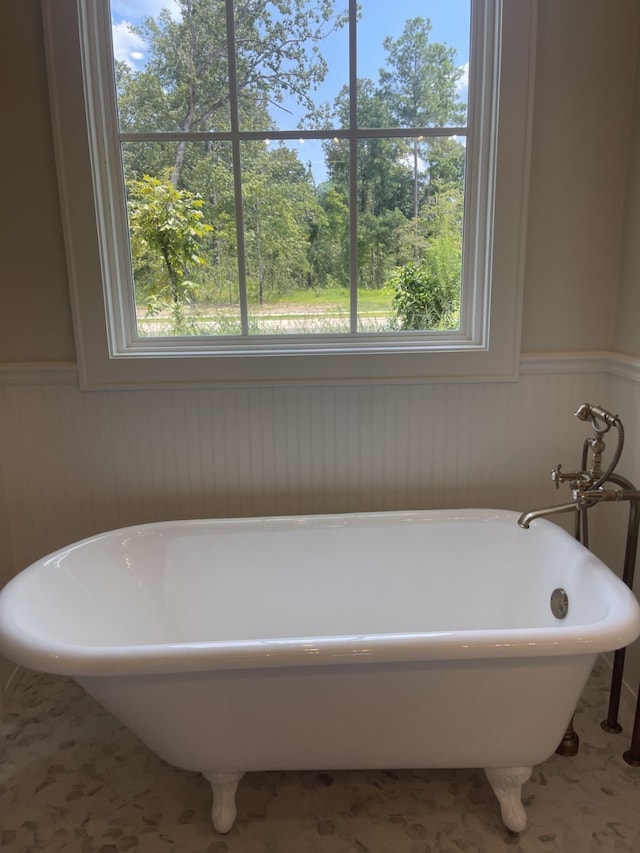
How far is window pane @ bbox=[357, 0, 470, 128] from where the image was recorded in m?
1.69

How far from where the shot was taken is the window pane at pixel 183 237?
1.77 meters

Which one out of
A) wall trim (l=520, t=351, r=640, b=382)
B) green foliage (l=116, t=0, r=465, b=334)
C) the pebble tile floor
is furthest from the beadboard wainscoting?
the pebble tile floor

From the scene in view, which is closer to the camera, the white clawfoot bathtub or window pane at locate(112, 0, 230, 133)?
the white clawfoot bathtub

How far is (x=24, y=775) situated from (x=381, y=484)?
4.01 ft

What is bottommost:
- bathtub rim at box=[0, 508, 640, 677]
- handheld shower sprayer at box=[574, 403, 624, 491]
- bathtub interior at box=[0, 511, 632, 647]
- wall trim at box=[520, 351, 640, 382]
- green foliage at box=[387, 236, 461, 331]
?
bathtub interior at box=[0, 511, 632, 647]

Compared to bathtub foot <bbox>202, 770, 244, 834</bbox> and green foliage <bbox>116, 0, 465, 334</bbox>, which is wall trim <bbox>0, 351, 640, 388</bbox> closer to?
green foliage <bbox>116, 0, 465, 334</bbox>

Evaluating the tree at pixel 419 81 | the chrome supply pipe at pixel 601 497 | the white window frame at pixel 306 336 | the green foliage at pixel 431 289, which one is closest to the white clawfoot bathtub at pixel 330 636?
the chrome supply pipe at pixel 601 497

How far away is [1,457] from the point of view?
1.78 meters

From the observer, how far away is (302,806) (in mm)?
1344

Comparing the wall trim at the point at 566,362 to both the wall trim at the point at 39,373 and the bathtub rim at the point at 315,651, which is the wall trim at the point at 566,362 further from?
the wall trim at the point at 39,373

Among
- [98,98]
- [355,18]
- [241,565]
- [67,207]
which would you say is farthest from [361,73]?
[241,565]

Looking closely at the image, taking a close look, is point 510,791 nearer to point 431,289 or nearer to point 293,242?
point 431,289

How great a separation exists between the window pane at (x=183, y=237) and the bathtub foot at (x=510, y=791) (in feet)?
4.56

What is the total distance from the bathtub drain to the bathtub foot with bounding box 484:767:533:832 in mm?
351
